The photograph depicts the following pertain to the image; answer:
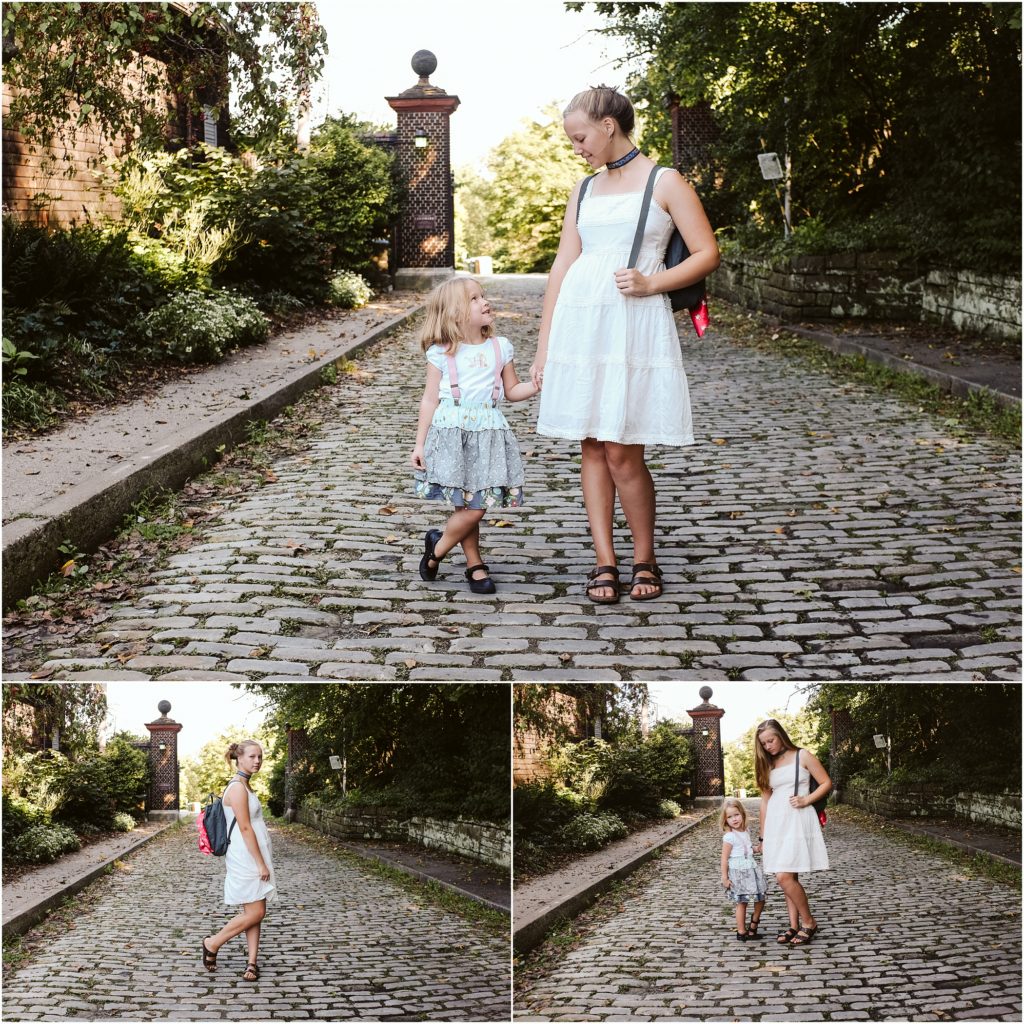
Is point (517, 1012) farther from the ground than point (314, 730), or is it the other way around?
point (314, 730)

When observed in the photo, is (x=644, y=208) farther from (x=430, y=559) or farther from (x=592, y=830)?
(x=592, y=830)

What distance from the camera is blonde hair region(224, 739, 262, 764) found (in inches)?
152

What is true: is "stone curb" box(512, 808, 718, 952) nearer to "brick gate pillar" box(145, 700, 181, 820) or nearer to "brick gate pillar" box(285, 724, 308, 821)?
"brick gate pillar" box(285, 724, 308, 821)

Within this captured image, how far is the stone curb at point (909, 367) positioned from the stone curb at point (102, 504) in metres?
5.97

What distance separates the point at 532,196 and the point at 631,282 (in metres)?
40.6

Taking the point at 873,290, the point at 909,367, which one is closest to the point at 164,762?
the point at 909,367

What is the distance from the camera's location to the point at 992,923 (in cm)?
366

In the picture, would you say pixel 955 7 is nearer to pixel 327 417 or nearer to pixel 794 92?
pixel 794 92

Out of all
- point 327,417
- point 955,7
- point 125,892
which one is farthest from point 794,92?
point 125,892

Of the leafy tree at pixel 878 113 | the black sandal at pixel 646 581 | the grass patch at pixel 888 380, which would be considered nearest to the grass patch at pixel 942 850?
the black sandal at pixel 646 581

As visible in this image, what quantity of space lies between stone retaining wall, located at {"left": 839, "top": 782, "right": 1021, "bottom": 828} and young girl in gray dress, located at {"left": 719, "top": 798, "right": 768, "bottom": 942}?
17.8 inches

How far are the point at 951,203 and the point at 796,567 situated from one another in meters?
10.0

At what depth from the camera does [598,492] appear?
5.06 metres

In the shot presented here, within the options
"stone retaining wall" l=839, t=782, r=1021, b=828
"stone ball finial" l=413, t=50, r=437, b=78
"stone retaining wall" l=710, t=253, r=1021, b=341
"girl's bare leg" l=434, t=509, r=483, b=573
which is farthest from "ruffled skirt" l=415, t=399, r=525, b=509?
"stone ball finial" l=413, t=50, r=437, b=78
